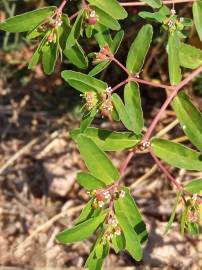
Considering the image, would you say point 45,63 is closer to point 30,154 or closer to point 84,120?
point 84,120

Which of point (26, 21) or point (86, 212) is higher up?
point (26, 21)

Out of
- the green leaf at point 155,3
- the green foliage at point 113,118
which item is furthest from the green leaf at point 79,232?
the green leaf at point 155,3

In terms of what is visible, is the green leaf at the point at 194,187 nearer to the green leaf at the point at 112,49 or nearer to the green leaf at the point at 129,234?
the green leaf at the point at 129,234

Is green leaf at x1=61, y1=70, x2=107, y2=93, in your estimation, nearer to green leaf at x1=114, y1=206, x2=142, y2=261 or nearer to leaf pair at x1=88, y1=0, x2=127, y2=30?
leaf pair at x1=88, y1=0, x2=127, y2=30

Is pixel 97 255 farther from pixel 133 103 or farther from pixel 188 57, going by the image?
pixel 188 57

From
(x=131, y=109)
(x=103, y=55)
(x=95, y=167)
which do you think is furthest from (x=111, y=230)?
(x=103, y=55)

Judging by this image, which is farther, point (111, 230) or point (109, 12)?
point (109, 12)

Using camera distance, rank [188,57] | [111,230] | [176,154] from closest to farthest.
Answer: [111,230]
[176,154]
[188,57]
